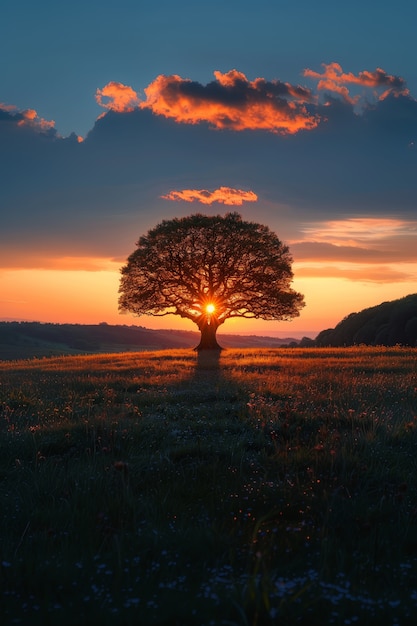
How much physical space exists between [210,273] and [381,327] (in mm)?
16680

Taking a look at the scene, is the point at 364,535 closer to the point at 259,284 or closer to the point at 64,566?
the point at 64,566

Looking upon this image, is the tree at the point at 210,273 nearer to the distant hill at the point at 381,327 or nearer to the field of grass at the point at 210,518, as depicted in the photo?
the distant hill at the point at 381,327

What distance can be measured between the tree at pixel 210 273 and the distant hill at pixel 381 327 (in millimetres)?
8040

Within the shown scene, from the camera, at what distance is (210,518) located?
20.9ft

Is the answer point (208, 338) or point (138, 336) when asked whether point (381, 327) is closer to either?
point (208, 338)

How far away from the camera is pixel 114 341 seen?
13400 centimetres

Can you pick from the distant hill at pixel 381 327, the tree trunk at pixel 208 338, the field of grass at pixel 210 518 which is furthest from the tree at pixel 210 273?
the field of grass at pixel 210 518

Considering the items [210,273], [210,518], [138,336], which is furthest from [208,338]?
[138,336]

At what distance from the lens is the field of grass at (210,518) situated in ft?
14.8

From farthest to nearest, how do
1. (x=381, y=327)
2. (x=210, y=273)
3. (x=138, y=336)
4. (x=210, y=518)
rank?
(x=138, y=336) < (x=381, y=327) < (x=210, y=273) < (x=210, y=518)

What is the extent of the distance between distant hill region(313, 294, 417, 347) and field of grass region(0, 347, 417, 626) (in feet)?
125

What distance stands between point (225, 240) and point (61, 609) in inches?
1582

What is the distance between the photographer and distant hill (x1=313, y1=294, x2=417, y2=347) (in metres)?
47.8

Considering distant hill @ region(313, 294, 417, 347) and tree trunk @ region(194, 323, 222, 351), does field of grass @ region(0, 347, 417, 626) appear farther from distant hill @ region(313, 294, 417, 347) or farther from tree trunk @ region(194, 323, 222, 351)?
distant hill @ region(313, 294, 417, 347)
